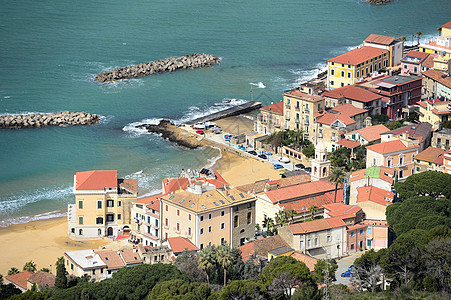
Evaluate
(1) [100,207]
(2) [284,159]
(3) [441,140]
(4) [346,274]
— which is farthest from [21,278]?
(3) [441,140]

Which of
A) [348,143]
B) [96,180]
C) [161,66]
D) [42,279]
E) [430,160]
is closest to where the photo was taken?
[42,279]

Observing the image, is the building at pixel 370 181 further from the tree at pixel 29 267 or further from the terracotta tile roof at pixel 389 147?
the tree at pixel 29 267

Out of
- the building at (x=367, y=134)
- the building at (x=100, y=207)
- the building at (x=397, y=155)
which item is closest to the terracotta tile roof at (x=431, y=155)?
the building at (x=397, y=155)

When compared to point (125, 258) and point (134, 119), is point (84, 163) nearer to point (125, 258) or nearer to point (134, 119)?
point (134, 119)

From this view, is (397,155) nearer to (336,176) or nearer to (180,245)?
(336,176)

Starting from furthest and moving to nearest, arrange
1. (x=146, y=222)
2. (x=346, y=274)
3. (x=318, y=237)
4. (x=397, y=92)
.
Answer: (x=397, y=92) < (x=146, y=222) < (x=318, y=237) < (x=346, y=274)
